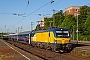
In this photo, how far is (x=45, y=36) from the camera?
33.0 meters

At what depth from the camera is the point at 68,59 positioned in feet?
67.6

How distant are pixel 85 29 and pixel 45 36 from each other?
154 feet

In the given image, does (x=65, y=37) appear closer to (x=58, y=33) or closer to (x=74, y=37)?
Answer: (x=58, y=33)

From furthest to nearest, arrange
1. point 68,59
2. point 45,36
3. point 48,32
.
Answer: point 45,36 < point 48,32 < point 68,59

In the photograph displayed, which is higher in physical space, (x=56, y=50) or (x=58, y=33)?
(x=58, y=33)

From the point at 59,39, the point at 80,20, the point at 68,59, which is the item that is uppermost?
the point at 80,20

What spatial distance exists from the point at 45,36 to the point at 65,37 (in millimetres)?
5986

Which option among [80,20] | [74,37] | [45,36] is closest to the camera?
[45,36]

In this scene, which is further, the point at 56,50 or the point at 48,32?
the point at 48,32

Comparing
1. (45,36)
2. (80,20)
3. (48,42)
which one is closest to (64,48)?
(48,42)

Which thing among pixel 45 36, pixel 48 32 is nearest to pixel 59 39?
pixel 48 32

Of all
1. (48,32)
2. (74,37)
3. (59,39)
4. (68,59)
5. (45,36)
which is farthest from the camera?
(74,37)

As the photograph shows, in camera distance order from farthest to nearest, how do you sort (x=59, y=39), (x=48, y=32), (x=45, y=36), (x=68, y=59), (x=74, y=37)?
(x=74, y=37)
(x=45, y=36)
(x=48, y=32)
(x=59, y=39)
(x=68, y=59)

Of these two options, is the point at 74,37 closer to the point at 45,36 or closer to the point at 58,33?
the point at 45,36
